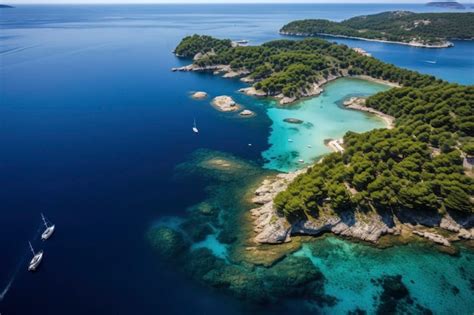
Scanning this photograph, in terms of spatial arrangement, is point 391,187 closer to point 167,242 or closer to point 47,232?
point 167,242

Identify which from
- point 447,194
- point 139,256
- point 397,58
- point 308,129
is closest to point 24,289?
point 139,256

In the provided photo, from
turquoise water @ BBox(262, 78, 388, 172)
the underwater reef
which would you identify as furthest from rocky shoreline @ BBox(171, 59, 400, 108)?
the underwater reef

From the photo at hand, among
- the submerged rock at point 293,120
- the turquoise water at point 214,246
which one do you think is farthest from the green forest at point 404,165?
the submerged rock at point 293,120

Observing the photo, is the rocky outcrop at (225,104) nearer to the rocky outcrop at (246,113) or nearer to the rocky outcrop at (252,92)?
the rocky outcrop at (246,113)

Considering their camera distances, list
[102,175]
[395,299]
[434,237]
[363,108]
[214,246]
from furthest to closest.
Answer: [363,108] < [102,175] < [434,237] < [214,246] < [395,299]

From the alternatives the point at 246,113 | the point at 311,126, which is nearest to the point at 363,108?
the point at 311,126

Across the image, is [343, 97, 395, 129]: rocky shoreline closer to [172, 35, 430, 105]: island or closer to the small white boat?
[172, 35, 430, 105]: island
